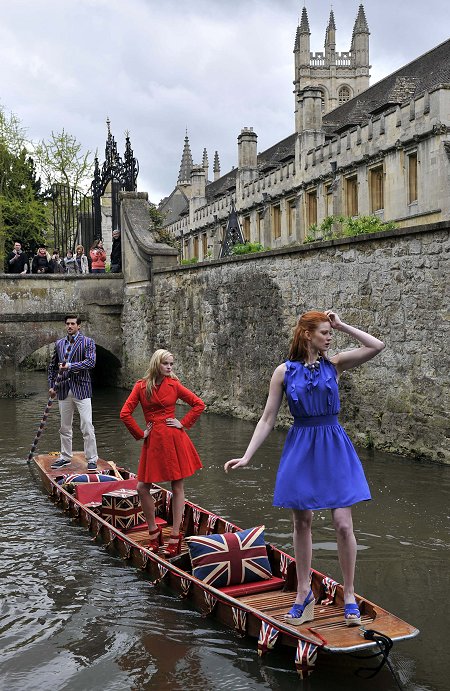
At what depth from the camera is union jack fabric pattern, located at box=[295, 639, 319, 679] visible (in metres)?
4.86

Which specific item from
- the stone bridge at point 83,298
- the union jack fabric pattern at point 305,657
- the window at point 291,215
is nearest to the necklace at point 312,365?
the union jack fabric pattern at point 305,657

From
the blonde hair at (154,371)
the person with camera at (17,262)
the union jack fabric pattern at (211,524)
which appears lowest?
the union jack fabric pattern at (211,524)

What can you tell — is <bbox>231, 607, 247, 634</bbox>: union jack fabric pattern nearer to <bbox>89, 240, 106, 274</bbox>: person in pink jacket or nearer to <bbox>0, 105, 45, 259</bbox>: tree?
<bbox>89, 240, 106, 274</bbox>: person in pink jacket

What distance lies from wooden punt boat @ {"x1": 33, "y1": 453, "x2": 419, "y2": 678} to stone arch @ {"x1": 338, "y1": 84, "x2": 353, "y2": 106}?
8880 cm

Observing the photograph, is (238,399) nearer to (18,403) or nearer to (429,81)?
(18,403)

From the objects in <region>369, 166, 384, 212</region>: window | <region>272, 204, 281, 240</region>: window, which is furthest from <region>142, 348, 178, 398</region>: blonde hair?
<region>272, 204, 281, 240</region>: window

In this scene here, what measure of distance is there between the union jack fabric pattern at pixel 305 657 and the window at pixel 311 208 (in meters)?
32.5

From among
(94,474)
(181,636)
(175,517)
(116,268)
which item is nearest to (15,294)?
(116,268)

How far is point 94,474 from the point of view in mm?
9664

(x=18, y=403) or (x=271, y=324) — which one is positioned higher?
(x=271, y=324)

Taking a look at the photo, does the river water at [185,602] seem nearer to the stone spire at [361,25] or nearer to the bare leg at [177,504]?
the bare leg at [177,504]

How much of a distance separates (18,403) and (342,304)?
969 cm

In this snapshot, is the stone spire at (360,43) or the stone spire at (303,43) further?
the stone spire at (303,43)

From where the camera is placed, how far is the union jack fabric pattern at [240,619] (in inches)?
215
